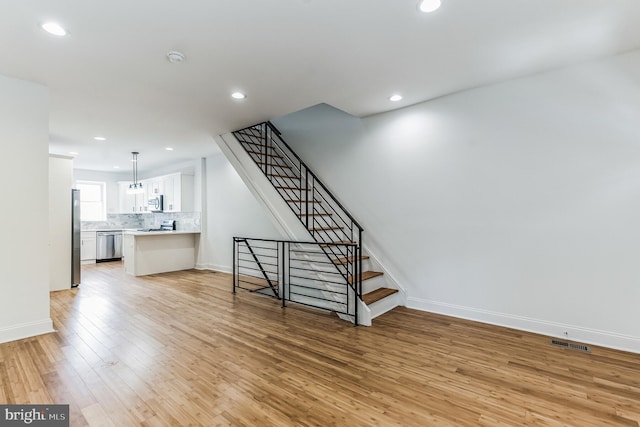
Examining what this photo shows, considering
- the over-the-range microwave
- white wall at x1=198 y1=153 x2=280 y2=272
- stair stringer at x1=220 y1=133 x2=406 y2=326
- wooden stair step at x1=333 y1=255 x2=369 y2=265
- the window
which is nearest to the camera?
wooden stair step at x1=333 y1=255 x2=369 y2=265

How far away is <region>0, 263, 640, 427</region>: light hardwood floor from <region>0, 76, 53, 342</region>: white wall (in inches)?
12.2

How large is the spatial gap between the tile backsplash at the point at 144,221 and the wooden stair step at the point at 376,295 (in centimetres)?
509

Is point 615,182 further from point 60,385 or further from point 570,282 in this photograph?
point 60,385

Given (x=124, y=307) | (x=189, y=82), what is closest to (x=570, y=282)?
(x=189, y=82)

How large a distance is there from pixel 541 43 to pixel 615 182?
1.53 metres

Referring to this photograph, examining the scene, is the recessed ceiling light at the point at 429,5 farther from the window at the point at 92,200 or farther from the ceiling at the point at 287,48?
the window at the point at 92,200

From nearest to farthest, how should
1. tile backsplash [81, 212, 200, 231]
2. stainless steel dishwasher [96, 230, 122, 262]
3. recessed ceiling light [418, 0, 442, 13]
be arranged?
recessed ceiling light [418, 0, 442, 13] < tile backsplash [81, 212, 200, 231] < stainless steel dishwasher [96, 230, 122, 262]

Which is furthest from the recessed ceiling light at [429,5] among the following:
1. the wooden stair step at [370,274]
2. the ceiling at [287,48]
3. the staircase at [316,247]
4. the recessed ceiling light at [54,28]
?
the wooden stair step at [370,274]

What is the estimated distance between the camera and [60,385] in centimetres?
226

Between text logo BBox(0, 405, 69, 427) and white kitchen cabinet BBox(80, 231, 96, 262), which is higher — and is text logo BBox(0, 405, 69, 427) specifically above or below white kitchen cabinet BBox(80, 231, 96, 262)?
below

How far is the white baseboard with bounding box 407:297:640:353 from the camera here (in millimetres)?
2849

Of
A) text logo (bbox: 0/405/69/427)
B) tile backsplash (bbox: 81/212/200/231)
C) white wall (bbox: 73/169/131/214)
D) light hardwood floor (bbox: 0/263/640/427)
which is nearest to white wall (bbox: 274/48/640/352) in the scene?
light hardwood floor (bbox: 0/263/640/427)

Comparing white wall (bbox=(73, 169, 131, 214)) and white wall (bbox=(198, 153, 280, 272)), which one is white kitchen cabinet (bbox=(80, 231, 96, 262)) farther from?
white wall (bbox=(198, 153, 280, 272))

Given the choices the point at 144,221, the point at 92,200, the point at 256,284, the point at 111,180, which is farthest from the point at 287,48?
the point at 92,200
